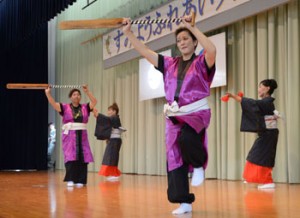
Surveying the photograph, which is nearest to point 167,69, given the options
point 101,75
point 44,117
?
point 101,75

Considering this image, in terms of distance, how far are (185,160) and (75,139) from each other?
2854mm

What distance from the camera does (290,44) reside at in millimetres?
5660

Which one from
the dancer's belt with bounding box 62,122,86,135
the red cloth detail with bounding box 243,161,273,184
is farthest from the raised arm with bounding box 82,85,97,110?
the red cloth detail with bounding box 243,161,273,184

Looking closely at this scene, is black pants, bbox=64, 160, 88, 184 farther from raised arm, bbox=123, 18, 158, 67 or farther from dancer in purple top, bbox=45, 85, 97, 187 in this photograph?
raised arm, bbox=123, 18, 158, 67

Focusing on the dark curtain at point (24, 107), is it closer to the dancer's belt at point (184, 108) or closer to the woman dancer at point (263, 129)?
the woman dancer at point (263, 129)

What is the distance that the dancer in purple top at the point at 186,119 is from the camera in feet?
9.18

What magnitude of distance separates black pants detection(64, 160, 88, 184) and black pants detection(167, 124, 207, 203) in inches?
113

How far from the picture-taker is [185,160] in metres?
2.81

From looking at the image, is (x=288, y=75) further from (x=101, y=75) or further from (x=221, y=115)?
(x=101, y=75)

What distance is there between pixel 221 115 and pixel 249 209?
12.2 ft

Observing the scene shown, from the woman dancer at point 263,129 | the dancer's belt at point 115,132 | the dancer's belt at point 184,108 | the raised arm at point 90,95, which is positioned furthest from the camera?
the dancer's belt at point 115,132

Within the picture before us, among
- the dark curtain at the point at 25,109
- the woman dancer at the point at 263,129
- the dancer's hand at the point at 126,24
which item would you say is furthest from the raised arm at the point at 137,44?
the dark curtain at the point at 25,109

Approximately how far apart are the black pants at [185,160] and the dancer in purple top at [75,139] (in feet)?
9.13

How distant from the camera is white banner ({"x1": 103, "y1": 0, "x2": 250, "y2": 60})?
619cm
